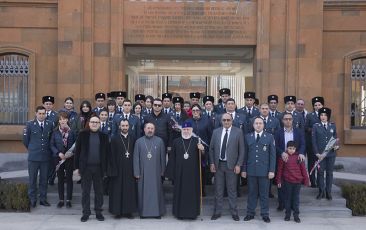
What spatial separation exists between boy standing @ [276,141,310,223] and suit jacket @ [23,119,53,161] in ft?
15.2

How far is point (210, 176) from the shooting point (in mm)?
12109

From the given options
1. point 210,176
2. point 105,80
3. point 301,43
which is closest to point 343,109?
point 301,43

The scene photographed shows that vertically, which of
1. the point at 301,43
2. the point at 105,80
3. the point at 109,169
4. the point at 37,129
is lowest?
the point at 109,169

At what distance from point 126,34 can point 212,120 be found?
224 inches

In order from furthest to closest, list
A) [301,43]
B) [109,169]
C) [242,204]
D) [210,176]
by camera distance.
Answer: [301,43], [210,176], [242,204], [109,169]

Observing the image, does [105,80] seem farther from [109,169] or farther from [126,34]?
[109,169]

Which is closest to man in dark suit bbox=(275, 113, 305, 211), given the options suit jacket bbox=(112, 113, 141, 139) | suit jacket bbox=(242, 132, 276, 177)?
suit jacket bbox=(242, 132, 276, 177)

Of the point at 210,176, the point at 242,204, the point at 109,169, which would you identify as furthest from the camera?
the point at 210,176

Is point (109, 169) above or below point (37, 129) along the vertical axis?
below

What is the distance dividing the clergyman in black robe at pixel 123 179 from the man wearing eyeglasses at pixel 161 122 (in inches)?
41.5

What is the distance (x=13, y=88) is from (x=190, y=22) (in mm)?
5711

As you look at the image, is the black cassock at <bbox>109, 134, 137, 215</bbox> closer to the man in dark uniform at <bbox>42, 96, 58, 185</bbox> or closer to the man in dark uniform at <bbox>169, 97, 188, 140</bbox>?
the man in dark uniform at <bbox>169, 97, 188, 140</bbox>

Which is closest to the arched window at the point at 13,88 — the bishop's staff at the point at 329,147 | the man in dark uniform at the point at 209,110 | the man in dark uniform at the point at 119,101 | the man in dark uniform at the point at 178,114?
the man in dark uniform at the point at 119,101

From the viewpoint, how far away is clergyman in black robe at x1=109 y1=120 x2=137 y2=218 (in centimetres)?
1042
